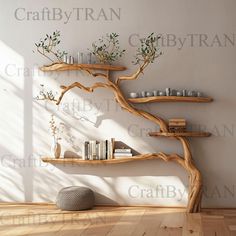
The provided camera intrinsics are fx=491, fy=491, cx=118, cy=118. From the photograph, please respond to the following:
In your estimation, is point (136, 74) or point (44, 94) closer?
point (136, 74)

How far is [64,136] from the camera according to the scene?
5.86 m

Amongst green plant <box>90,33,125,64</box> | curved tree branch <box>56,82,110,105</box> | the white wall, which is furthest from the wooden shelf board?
green plant <box>90,33,125,64</box>

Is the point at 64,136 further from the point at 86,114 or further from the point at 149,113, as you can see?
the point at 149,113

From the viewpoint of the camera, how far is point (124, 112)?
576cm

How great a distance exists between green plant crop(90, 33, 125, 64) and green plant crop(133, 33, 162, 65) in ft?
0.66

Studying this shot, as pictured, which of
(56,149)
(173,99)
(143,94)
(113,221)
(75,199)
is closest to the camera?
(113,221)

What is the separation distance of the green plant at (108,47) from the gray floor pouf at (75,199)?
59.3 inches

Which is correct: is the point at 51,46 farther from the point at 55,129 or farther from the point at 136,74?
the point at 136,74

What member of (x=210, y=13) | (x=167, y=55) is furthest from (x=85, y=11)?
(x=210, y=13)

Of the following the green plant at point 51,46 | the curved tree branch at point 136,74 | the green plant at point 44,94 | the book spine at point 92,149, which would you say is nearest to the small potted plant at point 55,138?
the green plant at point 44,94

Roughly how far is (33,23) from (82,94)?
1045mm

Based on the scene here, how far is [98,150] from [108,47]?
3.98 feet

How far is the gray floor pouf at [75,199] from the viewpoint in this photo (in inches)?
213

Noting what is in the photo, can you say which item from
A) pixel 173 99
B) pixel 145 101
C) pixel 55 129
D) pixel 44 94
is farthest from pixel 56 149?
pixel 173 99
